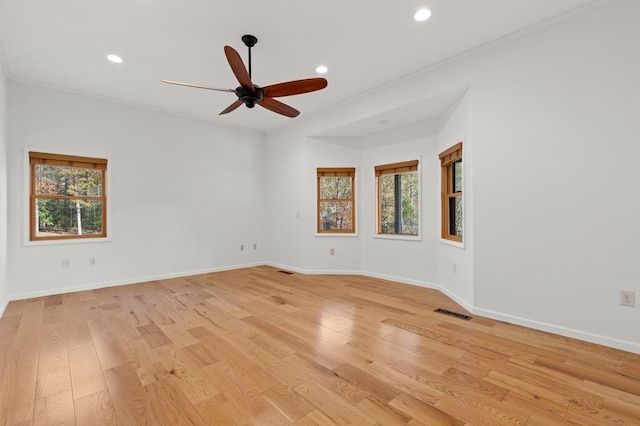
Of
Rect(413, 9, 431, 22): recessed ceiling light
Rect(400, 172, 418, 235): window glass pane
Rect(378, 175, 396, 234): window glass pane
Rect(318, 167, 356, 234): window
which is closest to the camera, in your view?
Rect(413, 9, 431, 22): recessed ceiling light

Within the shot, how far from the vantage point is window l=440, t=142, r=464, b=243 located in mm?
4156

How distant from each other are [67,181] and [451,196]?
5823 mm

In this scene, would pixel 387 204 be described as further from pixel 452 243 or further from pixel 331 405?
pixel 331 405

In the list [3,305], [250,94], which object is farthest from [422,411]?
[3,305]

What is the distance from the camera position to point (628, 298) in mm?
2512

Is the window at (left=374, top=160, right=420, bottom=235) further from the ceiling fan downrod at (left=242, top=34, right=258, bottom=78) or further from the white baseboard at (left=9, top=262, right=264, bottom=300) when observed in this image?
the white baseboard at (left=9, top=262, right=264, bottom=300)

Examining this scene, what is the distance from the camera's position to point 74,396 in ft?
6.26

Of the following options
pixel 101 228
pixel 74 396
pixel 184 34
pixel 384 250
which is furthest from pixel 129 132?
pixel 384 250

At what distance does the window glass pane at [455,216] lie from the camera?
4.15 metres

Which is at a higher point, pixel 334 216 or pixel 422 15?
pixel 422 15

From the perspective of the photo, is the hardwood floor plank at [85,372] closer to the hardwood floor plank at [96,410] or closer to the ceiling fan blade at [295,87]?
the hardwood floor plank at [96,410]

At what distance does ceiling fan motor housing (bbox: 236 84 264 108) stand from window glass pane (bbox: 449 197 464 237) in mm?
2990

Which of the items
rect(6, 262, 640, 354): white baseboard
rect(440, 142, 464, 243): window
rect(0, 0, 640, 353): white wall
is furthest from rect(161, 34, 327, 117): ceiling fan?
rect(6, 262, 640, 354): white baseboard

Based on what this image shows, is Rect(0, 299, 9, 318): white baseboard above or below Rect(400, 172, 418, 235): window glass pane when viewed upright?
below
